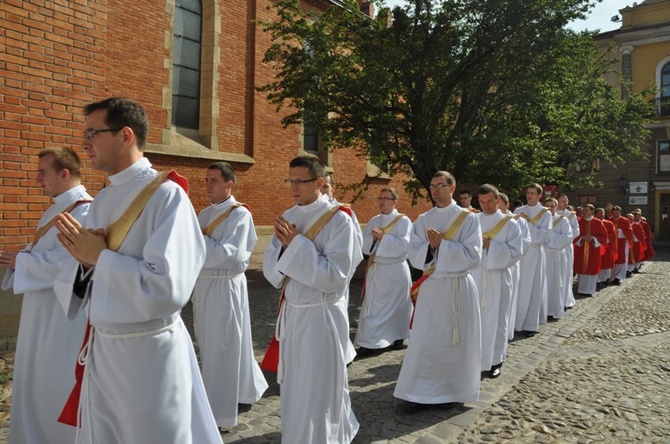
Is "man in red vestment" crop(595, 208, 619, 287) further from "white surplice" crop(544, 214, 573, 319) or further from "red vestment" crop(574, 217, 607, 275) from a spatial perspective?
"white surplice" crop(544, 214, 573, 319)

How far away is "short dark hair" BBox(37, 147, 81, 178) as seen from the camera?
3.87 meters

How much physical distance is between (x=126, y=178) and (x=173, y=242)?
0.46 m

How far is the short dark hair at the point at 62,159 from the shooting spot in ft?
12.7

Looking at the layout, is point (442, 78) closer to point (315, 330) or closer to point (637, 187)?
point (315, 330)

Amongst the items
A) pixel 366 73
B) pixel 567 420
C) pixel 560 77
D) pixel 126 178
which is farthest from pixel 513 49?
pixel 126 178

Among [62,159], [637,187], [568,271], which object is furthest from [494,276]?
[637,187]

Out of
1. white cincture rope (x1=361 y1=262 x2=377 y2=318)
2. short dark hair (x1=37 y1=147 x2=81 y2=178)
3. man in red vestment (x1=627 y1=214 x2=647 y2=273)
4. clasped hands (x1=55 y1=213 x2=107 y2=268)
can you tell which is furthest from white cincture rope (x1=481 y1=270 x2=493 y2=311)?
man in red vestment (x1=627 y1=214 x2=647 y2=273)

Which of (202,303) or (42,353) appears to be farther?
(202,303)

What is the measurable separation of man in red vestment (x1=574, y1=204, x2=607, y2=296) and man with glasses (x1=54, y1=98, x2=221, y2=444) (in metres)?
11.9

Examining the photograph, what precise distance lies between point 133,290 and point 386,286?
545 cm

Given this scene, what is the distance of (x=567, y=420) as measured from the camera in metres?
4.52

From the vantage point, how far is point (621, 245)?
1519 cm

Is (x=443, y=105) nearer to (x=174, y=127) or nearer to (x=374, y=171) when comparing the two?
(x=174, y=127)

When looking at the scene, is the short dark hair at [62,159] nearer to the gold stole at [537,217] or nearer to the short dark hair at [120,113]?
the short dark hair at [120,113]
